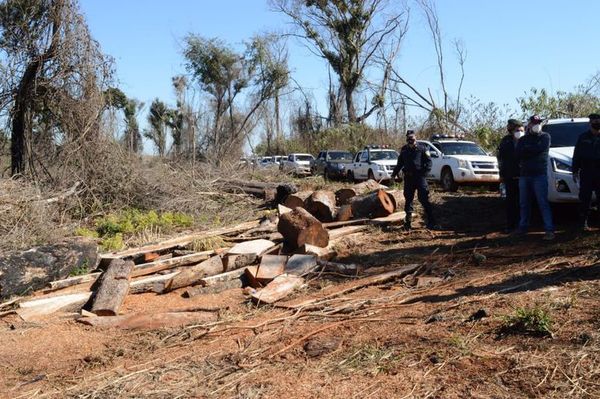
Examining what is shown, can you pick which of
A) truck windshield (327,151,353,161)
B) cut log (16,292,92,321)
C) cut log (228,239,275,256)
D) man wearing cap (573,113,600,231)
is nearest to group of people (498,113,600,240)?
man wearing cap (573,113,600,231)

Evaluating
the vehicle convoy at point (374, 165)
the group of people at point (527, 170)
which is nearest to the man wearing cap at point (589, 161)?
the group of people at point (527, 170)

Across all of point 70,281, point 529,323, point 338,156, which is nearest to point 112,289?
point 70,281

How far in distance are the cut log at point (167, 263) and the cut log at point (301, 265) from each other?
1.65 metres

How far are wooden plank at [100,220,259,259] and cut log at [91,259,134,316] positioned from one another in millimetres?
1028

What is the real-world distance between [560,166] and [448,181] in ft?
25.2

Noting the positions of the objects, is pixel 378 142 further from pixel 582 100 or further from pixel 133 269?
pixel 133 269

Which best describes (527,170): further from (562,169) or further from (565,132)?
(565,132)

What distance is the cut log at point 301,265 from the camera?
8.14 meters

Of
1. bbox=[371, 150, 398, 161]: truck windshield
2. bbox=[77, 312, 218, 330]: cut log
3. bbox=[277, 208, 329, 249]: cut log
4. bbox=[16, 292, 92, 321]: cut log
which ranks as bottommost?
bbox=[77, 312, 218, 330]: cut log

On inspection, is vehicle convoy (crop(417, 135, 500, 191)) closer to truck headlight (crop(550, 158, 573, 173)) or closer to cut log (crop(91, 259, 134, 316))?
truck headlight (crop(550, 158, 573, 173))

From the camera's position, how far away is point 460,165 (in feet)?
55.9

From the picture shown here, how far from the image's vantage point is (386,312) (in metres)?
5.87

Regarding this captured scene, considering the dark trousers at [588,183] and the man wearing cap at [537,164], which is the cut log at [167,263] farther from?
the dark trousers at [588,183]

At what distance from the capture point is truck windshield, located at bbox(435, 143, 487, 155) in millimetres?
18181
